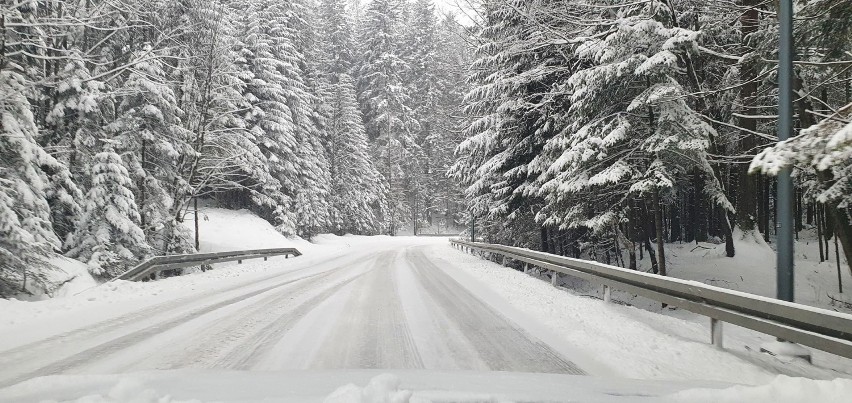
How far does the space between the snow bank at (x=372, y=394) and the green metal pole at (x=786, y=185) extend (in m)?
5.18

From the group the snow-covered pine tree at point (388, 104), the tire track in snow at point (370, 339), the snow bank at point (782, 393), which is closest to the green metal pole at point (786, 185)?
the snow bank at point (782, 393)

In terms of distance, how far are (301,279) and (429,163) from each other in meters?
47.2

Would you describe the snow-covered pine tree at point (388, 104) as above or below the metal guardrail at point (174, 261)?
above

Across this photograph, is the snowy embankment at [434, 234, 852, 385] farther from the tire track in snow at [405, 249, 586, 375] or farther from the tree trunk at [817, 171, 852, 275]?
the tree trunk at [817, 171, 852, 275]

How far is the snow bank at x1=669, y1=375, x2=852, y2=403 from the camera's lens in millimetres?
3174

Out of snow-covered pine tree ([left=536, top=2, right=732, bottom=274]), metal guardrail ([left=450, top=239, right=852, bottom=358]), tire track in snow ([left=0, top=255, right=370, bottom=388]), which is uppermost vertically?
snow-covered pine tree ([left=536, top=2, right=732, bottom=274])

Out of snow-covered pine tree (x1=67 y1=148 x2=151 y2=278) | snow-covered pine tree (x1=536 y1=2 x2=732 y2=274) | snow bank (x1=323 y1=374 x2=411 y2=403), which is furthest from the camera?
snow-covered pine tree (x1=67 y1=148 x2=151 y2=278)

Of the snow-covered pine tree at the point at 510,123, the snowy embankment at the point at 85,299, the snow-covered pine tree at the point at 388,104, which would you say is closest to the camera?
the snowy embankment at the point at 85,299

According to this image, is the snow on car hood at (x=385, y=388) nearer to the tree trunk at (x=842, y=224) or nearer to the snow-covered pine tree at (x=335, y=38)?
the tree trunk at (x=842, y=224)

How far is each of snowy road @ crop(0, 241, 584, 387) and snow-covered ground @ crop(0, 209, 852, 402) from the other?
0.9 inches

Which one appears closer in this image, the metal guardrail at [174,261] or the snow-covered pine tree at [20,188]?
the snow-covered pine tree at [20,188]

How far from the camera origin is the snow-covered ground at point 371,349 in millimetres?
3578

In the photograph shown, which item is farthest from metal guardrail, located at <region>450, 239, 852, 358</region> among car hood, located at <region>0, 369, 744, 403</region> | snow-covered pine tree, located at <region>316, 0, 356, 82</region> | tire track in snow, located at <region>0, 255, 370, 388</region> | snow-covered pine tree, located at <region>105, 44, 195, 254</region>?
snow-covered pine tree, located at <region>316, 0, 356, 82</region>

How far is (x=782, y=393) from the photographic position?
3.31m
